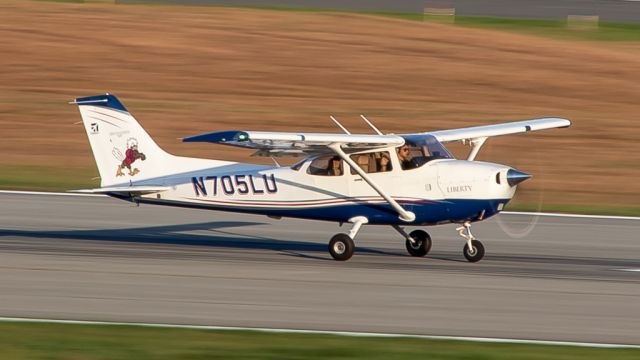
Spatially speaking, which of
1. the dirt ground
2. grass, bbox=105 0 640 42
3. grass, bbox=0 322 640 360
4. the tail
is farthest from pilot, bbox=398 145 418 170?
grass, bbox=105 0 640 42

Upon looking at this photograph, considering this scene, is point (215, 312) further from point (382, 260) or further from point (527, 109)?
point (527, 109)

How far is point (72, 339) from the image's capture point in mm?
11812

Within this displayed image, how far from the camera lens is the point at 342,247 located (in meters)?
17.3

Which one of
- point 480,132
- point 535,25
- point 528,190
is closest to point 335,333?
point 480,132

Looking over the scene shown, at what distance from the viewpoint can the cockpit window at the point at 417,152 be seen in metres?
17.0

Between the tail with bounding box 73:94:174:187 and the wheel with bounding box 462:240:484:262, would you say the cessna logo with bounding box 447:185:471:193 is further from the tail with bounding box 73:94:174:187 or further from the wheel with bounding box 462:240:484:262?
the tail with bounding box 73:94:174:187

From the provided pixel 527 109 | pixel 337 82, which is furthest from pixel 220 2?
pixel 527 109

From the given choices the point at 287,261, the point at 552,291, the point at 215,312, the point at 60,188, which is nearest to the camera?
the point at 215,312

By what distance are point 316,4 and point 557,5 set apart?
1186cm

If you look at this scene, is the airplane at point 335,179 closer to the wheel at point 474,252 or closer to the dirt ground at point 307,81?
the wheel at point 474,252

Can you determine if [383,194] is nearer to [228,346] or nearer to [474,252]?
[474,252]

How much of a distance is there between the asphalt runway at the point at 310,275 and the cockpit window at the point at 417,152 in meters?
1.54

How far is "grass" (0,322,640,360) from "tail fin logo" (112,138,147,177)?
19.0ft

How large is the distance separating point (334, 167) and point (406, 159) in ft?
3.81
